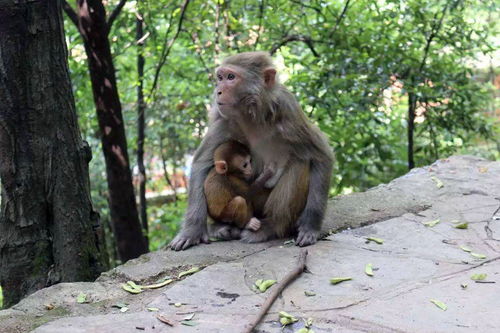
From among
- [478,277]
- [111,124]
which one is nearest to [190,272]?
[478,277]

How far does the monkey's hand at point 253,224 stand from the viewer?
457 centimetres

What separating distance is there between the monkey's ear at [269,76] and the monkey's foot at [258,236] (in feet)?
3.84

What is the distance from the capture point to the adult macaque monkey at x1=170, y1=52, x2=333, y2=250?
4301mm

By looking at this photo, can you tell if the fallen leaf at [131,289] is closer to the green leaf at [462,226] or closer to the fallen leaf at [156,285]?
the fallen leaf at [156,285]

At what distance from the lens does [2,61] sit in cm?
379

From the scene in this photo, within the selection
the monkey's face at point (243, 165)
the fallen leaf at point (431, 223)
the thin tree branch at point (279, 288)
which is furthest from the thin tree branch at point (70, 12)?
the fallen leaf at point (431, 223)

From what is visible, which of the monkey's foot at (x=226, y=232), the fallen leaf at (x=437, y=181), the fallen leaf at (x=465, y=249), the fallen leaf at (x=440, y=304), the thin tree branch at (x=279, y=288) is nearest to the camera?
the thin tree branch at (x=279, y=288)

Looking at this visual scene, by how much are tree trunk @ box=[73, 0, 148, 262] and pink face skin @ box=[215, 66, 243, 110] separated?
2418 millimetres

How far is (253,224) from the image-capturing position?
458cm

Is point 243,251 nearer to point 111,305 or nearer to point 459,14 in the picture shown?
point 111,305

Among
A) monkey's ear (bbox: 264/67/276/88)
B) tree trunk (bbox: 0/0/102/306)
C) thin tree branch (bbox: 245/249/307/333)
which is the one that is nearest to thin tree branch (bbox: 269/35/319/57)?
monkey's ear (bbox: 264/67/276/88)

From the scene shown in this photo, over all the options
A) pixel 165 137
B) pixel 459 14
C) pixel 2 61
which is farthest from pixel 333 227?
pixel 165 137

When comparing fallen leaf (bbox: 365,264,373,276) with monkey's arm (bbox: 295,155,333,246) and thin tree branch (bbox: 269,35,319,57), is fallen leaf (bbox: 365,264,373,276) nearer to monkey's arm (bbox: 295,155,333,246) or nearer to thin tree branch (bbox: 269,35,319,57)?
monkey's arm (bbox: 295,155,333,246)

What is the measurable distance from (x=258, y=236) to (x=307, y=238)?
43 cm
